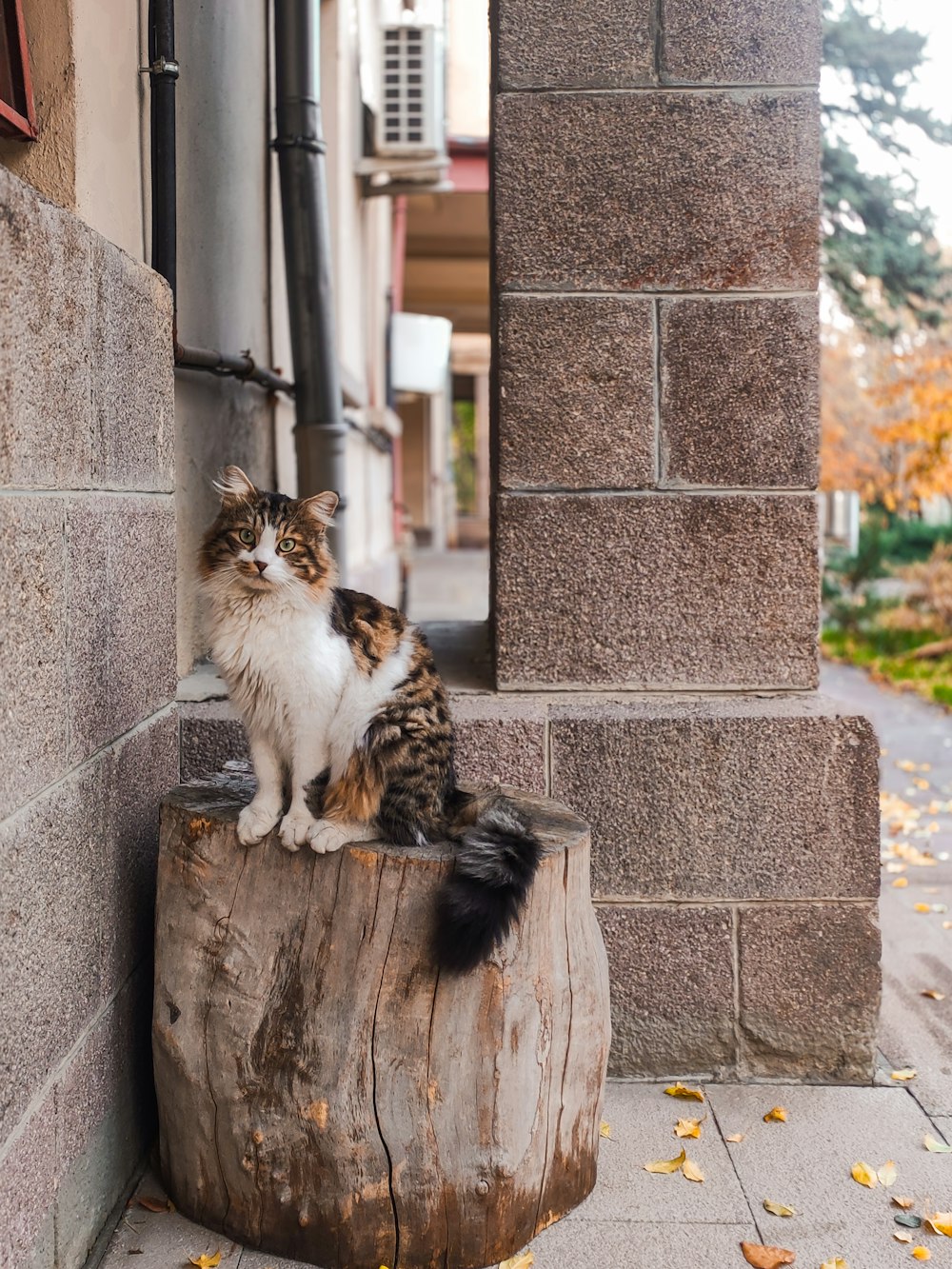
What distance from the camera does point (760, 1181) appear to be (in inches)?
105

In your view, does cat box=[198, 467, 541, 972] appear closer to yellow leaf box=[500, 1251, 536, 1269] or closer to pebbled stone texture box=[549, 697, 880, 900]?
pebbled stone texture box=[549, 697, 880, 900]

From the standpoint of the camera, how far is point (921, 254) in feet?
22.2

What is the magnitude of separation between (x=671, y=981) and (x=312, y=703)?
4.31 ft

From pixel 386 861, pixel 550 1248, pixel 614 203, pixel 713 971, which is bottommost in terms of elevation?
pixel 550 1248

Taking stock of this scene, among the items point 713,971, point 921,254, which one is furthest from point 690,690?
point 921,254

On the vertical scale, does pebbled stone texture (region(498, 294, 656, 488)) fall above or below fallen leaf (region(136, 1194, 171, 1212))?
above

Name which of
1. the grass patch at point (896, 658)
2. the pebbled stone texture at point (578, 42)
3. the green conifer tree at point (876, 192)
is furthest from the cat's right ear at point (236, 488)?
the grass patch at point (896, 658)

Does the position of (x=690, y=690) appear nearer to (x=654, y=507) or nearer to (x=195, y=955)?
(x=654, y=507)

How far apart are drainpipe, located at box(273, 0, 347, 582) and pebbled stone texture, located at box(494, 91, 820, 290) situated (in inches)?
52.3

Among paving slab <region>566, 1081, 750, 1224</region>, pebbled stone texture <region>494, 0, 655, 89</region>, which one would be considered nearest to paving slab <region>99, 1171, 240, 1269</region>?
paving slab <region>566, 1081, 750, 1224</region>

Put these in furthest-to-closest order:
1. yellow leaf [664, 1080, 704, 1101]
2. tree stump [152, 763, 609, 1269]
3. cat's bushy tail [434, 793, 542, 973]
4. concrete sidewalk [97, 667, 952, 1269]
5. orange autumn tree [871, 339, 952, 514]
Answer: orange autumn tree [871, 339, 952, 514] < yellow leaf [664, 1080, 704, 1101] < concrete sidewalk [97, 667, 952, 1269] < tree stump [152, 763, 609, 1269] < cat's bushy tail [434, 793, 542, 973]

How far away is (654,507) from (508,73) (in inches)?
46.1

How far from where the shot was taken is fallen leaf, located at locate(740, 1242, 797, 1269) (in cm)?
235

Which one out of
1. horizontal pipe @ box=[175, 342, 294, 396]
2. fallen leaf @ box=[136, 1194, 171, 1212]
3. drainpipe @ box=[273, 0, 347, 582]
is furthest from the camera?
drainpipe @ box=[273, 0, 347, 582]
